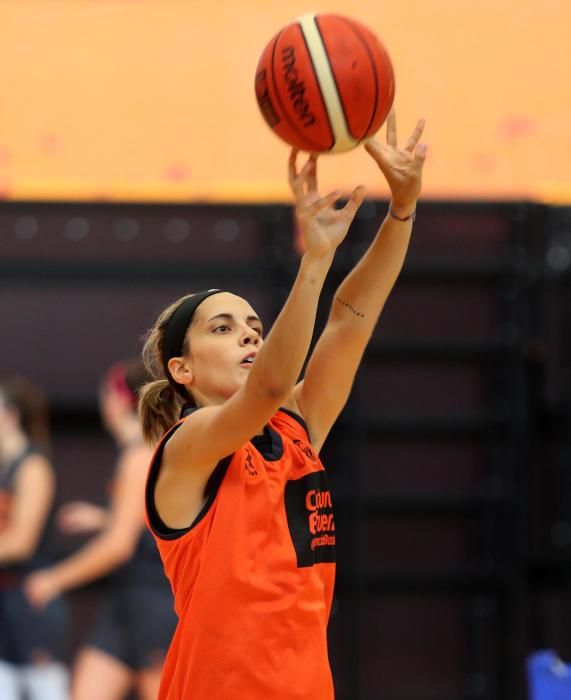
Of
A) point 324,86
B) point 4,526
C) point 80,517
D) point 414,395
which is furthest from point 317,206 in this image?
point 414,395

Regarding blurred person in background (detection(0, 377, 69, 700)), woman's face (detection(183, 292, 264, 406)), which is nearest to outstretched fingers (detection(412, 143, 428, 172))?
woman's face (detection(183, 292, 264, 406))

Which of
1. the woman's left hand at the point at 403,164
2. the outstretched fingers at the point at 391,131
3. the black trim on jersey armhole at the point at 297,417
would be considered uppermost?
the outstretched fingers at the point at 391,131

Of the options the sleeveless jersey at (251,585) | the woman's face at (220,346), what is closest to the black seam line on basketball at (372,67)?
the woman's face at (220,346)

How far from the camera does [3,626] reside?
20.9 feet

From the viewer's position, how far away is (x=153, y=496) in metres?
3.07

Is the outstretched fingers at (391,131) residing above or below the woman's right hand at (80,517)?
above

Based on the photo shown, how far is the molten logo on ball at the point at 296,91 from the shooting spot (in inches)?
119

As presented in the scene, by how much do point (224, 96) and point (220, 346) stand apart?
5554mm

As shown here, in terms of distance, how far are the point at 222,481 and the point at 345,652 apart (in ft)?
16.2

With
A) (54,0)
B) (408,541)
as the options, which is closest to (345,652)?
(408,541)

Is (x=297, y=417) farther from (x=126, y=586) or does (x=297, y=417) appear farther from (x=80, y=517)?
(x=80, y=517)

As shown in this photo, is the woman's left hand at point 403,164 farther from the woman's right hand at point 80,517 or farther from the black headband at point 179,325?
the woman's right hand at point 80,517

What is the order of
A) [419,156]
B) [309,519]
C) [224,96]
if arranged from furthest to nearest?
1. [224,96]
2. [419,156]
3. [309,519]

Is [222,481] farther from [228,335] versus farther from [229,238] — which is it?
[229,238]
